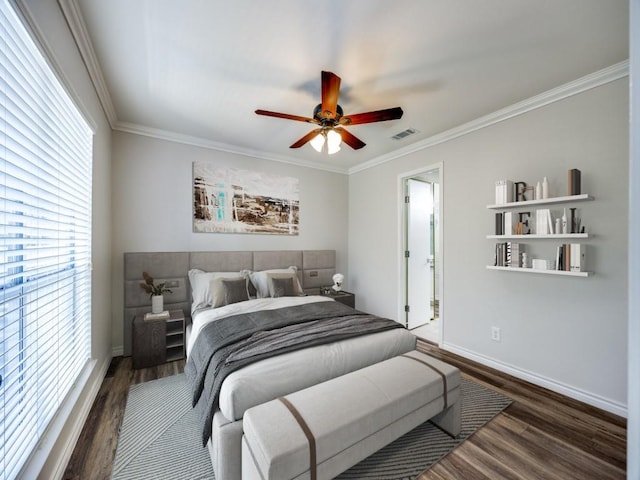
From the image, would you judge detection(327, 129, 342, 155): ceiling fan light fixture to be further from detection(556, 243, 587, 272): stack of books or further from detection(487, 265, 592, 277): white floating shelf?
detection(556, 243, 587, 272): stack of books

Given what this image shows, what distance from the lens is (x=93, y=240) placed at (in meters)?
2.34

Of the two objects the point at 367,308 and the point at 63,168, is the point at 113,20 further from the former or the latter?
the point at 367,308

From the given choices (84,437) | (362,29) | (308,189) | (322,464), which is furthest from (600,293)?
(84,437)

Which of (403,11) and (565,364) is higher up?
(403,11)

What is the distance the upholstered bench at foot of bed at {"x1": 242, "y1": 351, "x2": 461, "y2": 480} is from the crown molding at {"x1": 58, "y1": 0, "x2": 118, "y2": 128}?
2.45m

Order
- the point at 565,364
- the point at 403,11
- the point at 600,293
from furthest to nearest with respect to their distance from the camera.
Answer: the point at 565,364 → the point at 600,293 → the point at 403,11

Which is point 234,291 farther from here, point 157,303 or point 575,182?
point 575,182

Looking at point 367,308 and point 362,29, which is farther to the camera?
point 367,308

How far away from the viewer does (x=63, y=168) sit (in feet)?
5.59

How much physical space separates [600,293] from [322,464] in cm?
249

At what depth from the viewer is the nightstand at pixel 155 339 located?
276 centimetres

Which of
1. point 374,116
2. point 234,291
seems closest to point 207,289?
point 234,291

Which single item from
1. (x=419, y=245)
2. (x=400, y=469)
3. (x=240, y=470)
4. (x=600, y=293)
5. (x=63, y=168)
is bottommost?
(x=400, y=469)

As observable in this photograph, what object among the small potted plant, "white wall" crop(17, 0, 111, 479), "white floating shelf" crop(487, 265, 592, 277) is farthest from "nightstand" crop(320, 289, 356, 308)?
Answer: "white wall" crop(17, 0, 111, 479)
